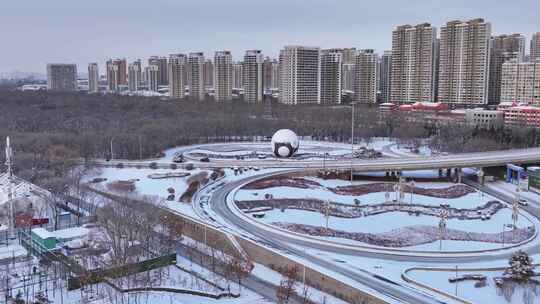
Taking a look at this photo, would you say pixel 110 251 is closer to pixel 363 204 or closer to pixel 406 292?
pixel 406 292

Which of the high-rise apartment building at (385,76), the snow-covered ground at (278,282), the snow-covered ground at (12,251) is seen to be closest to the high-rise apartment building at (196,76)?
the high-rise apartment building at (385,76)

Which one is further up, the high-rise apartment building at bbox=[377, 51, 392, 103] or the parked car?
the high-rise apartment building at bbox=[377, 51, 392, 103]

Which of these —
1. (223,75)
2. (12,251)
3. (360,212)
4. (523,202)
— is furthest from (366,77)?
(12,251)

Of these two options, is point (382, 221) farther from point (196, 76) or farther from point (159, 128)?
point (196, 76)

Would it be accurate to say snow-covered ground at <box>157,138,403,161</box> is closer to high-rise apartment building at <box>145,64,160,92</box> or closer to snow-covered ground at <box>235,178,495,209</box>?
snow-covered ground at <box>235,178,495,209</box>

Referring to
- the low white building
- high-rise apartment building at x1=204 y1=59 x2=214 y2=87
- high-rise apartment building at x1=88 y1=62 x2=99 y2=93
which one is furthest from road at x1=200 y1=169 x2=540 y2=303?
high-rise apartment building at x1=88 y1=62 x2=99 y2=93

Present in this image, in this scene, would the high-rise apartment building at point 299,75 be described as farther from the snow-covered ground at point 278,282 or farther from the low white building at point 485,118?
the snow-covered ground at point 278,282

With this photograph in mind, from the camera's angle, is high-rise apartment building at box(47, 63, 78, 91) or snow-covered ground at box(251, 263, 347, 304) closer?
snow-covered ground at box(251, 263, 347, 304)

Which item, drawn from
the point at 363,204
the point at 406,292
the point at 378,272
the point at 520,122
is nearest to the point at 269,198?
the point at 363,204
